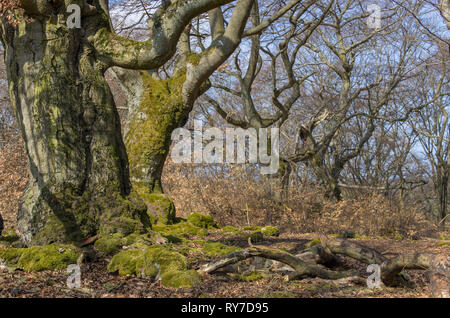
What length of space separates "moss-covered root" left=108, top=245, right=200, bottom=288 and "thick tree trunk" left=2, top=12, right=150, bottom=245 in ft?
3.45

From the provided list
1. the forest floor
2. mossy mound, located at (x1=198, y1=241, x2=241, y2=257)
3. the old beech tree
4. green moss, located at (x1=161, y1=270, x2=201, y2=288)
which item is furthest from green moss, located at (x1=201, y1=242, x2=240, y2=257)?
green moss, located at (x1=161, y1=270, x2=201, y2=288)

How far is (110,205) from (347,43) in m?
14.1

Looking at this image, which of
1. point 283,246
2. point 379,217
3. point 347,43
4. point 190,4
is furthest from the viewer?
point 347,43

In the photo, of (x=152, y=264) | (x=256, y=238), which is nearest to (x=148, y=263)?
(x=152, y=264)

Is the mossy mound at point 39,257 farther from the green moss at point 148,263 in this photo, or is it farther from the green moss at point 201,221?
the green moss at point 201,221

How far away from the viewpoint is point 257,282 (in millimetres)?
4965

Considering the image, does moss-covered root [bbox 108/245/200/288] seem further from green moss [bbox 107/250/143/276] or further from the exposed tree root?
the exposed tree root

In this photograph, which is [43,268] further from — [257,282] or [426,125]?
[426,125]

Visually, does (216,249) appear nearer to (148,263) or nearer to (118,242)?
(118,242)

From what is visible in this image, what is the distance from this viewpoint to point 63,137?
6.09 meters

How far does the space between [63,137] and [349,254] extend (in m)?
4.11

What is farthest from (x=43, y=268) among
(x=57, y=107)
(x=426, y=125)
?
(x=426, y=125)

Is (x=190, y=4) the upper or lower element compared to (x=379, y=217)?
upper

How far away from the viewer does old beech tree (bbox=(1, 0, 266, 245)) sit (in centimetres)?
595
